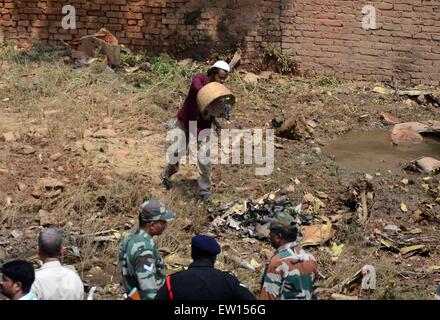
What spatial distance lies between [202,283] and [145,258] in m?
0.59

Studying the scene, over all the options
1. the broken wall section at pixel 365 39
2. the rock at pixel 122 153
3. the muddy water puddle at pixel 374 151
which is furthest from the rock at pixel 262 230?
the broken wall section at pixel 365 39

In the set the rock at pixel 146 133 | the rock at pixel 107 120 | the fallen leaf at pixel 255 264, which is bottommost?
the fallen leaf at pixel 255 264

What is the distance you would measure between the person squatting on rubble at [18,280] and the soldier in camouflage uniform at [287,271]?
146 centimetres

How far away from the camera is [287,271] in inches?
188

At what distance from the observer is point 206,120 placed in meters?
8.09

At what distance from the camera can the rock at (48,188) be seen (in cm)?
804

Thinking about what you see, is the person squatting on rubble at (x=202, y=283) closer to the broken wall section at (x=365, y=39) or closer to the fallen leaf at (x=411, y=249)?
the fallen leaf at (x=411, y=249)

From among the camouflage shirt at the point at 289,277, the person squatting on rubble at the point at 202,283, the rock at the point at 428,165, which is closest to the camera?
the person squatting on rubble at the point at 202,283

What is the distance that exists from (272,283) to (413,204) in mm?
3993

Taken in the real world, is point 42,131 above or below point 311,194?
above

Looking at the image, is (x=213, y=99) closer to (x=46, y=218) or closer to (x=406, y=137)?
(x=46, y=218)

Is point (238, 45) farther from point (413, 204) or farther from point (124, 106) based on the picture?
point (413, 204)
